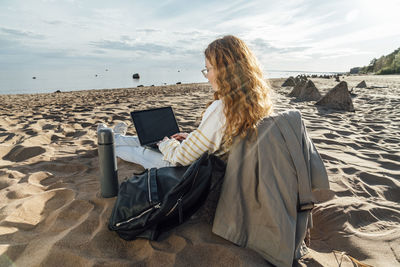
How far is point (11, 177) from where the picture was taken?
9.77ft

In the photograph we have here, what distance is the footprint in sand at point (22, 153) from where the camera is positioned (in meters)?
3.62

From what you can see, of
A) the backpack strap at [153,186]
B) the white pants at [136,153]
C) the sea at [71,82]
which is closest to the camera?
the backpack strap at [153,186]

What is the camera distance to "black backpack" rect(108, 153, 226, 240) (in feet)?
5.65

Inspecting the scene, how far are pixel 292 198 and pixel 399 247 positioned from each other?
43.3 inches

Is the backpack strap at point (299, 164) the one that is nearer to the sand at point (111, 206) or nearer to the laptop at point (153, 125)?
the sand at point (111, 206)

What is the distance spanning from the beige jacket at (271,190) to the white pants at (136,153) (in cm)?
116

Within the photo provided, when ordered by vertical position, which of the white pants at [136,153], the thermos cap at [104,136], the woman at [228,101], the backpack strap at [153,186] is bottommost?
the white pants at [136,153]

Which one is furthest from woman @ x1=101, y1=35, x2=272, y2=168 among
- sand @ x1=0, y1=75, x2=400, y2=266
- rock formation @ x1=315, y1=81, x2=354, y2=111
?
rock formation @ x1=315, y1=81, x2=354, y2=111

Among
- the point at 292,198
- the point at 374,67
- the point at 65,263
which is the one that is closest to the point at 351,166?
the point at 292,198

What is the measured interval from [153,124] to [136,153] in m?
0.47

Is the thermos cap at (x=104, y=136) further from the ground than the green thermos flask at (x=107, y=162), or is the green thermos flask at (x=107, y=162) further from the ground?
the thermos cap at (x=104, y=136)

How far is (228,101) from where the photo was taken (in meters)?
1.86

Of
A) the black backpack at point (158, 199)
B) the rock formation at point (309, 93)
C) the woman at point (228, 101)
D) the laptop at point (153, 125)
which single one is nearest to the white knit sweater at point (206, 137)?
the woman at point (228, 101)

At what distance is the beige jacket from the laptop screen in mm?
1662
